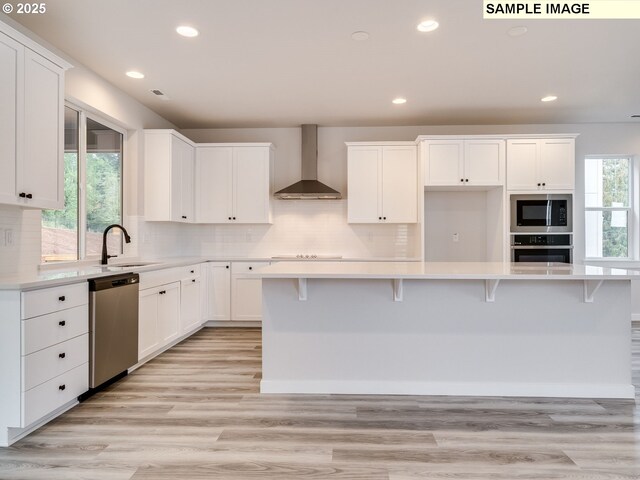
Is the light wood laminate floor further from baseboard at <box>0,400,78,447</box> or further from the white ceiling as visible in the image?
Result: the white ceiling

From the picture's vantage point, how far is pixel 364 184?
5.20 meters

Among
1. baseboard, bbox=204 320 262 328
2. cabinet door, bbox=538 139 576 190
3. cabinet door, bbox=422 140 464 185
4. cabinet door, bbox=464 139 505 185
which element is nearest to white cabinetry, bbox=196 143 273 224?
baseboard, bbox=204 320 262 328

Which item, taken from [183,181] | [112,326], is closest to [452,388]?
[112,326]

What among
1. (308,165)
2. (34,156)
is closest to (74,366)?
(34,156)

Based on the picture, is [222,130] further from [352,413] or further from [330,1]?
[352,413]

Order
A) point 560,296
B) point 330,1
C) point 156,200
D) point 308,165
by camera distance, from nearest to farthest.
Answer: point 330,1 → point 560,296 → point 156,200 → point 308,165

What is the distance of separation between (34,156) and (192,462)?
7.19 feet

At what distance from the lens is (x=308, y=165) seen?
5508mm

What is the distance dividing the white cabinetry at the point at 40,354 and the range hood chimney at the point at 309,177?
2.97 meters

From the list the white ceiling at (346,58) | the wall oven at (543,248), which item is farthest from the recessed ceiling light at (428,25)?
the wall oven at (543,248)

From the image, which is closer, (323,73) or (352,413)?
(352,413)

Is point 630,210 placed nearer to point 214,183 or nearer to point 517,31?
point 517,31

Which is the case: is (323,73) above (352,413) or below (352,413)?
above

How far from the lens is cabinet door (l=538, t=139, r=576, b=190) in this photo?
4.83 metres
